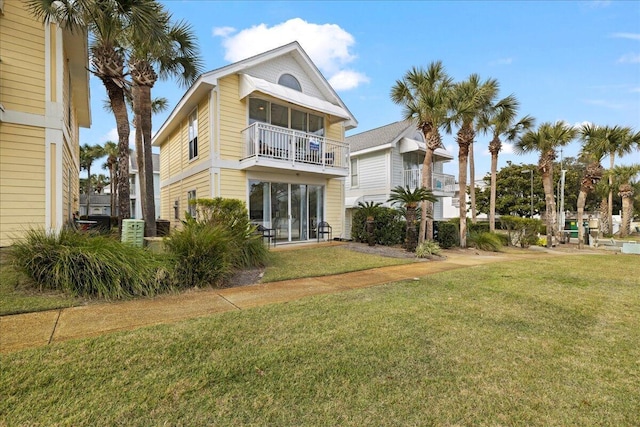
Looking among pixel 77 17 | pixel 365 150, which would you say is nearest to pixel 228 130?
pixel 77 17

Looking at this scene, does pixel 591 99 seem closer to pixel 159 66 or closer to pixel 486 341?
pixel 486 341

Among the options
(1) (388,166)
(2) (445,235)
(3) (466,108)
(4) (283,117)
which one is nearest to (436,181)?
(1) (388,166)

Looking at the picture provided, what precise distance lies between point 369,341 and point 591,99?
17.6 metres

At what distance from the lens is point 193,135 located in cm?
1345

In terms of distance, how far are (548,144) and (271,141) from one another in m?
15.6

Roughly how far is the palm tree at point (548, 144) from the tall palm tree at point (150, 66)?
17782 millimetres

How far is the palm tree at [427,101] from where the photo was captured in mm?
11922

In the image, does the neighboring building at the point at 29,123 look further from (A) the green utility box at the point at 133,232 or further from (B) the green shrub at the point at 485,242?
(B) the green shrub at the point at 485,242

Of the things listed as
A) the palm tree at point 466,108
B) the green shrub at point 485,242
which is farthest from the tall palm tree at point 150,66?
the green shrub at point 485,242

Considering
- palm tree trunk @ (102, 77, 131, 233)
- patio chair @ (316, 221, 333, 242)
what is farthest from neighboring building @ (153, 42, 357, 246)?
palm tree trunk @ (102, 77, 131, 233)

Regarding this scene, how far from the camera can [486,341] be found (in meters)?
3.45

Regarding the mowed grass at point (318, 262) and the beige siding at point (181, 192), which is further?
the beige siding at point (181, 192)

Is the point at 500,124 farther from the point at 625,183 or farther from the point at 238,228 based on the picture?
the point at 625,183

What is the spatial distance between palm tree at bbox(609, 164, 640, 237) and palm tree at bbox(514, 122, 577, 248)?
14.7m
